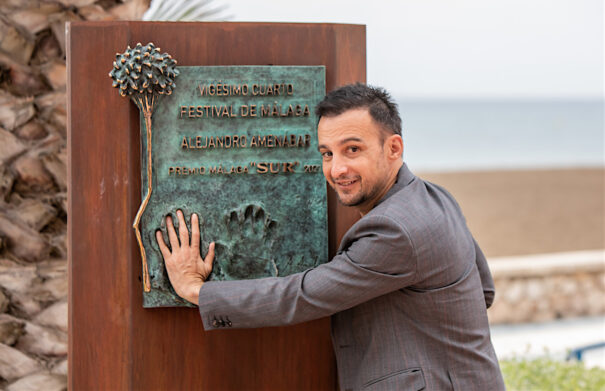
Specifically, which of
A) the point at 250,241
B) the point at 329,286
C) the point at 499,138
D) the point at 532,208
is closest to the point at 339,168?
the point at 329,286

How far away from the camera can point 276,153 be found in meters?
2.65

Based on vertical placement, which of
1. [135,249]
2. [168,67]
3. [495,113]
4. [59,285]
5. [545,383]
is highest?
[495,113]

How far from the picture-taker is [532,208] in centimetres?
1719

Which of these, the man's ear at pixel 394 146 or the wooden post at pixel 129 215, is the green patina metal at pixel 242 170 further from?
the man's ear at pixel 394 146

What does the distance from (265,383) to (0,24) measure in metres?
2.36

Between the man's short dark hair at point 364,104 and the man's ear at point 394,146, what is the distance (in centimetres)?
3

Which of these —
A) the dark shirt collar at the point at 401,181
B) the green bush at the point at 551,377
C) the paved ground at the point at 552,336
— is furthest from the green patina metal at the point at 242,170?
the paved ground at the point at 552,336

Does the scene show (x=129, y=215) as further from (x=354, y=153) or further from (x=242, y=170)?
(x=354, y=153)

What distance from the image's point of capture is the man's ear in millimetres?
2328

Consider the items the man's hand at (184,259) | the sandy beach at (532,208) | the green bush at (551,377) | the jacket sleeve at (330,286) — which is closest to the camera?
the jacket sleeve at (330,286)

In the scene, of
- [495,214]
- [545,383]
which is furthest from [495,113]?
[545,383]

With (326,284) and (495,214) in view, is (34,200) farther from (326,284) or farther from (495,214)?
(495,214)

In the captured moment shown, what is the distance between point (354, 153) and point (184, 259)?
2.69ft

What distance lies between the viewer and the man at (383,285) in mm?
2131
